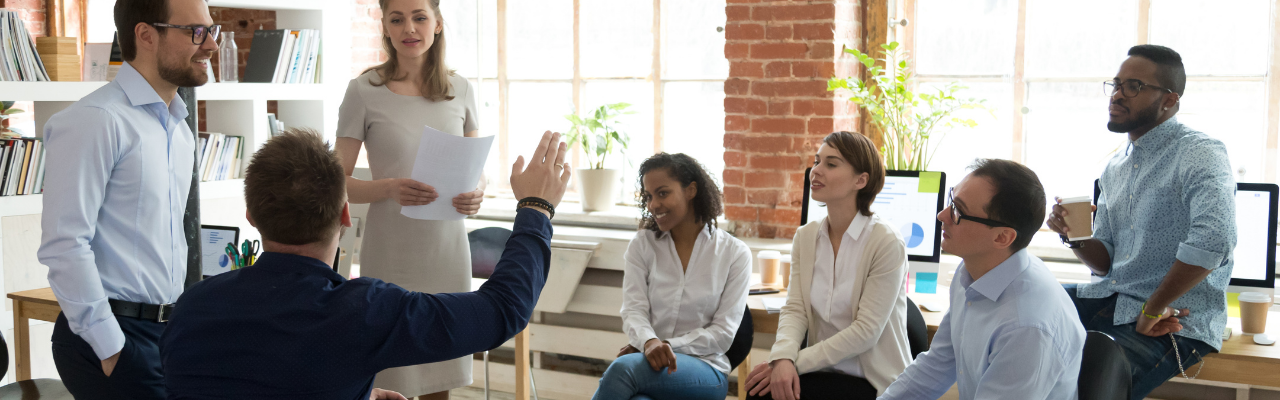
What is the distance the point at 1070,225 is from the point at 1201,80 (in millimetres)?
1479

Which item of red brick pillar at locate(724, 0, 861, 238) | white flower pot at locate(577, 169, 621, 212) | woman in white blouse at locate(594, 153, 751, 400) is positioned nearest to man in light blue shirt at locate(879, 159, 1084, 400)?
woman in white blouse at locate(594, 153, 751, 400)

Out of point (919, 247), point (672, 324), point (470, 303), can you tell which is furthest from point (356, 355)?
point (919, 247)

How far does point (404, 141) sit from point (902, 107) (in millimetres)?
1926

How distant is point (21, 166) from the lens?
122 inches

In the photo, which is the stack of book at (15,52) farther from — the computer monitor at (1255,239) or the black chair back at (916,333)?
the computer monitor at (1255,239)

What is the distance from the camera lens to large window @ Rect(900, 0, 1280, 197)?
327cm

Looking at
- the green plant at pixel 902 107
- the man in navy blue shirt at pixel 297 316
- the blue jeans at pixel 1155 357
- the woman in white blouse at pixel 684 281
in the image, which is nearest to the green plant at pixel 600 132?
the green plant at pixel 902 107

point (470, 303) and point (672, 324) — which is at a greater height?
point (470, 303)

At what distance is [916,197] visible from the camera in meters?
2.93

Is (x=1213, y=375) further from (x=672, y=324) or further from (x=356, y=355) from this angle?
(x=356, y=355)

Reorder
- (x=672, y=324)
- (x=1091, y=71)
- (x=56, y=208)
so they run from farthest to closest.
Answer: (x=1091, y=71)
(x=672, y=324)
(x=56, y=208)

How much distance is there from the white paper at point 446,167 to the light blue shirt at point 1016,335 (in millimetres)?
1057

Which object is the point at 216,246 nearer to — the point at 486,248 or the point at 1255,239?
the point at 486,248

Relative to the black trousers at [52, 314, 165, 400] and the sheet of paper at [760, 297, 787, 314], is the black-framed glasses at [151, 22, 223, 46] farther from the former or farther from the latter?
the sheet of paper at [760, 297, 787, 314]
